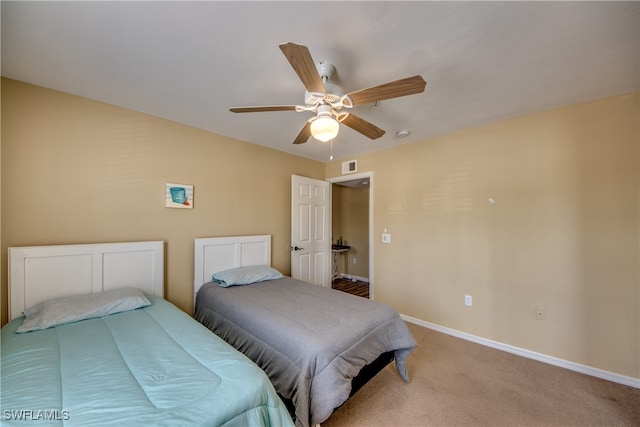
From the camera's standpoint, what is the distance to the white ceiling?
1.26 meters

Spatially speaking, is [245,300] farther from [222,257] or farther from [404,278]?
[404,278]

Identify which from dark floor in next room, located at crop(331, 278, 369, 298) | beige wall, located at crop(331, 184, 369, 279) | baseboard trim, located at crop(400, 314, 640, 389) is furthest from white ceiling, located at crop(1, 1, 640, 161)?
beige wall, located at crop(331, 184, 369, 279)

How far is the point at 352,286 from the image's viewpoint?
16.6 ft

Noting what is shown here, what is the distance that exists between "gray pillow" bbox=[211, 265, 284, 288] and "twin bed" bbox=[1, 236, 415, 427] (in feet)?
0.05

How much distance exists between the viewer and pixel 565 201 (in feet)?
7.39

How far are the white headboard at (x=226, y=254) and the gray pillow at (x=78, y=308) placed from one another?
76cm

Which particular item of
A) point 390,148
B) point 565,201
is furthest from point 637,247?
point 390,148

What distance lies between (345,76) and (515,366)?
2.98 meters

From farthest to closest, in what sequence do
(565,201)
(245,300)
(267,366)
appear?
1. (565,201)
2. (245,300)
3. (267,366)

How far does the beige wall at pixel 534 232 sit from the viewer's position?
2029 millimetres

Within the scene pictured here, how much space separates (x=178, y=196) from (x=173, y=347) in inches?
69.2

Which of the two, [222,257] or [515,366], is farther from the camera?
[222,257]

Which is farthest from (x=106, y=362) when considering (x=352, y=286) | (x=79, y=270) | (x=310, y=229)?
(x=352, y=286)

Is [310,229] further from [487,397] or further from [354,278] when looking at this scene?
[487,397]
